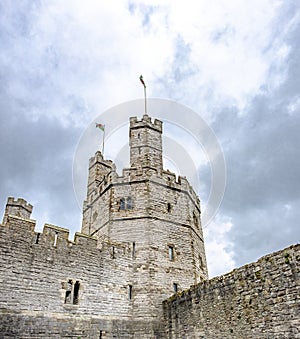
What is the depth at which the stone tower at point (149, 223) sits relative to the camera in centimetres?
1389

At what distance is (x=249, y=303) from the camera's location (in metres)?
9.30

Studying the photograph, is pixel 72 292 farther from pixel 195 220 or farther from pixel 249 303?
pixel 195 220

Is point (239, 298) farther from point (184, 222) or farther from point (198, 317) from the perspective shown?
point (184, 222)

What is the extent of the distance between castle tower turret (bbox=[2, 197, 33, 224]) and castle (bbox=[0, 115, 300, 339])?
0.06m

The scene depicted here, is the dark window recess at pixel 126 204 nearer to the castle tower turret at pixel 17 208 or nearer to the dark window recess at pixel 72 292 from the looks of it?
the dark window recess at pixel 72 292

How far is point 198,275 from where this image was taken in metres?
15.6

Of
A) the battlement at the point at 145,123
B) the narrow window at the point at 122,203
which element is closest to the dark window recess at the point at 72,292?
the narrow window at the point at 122,203

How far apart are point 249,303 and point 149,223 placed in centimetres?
702

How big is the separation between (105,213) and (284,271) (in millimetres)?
10399

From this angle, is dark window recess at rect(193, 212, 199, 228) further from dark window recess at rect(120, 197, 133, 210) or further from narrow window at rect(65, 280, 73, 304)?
narrow window at rect(65, 280, 73, 304)

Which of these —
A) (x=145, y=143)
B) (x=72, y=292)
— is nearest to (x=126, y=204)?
(x=145, y=143)

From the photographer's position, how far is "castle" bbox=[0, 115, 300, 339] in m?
9.17

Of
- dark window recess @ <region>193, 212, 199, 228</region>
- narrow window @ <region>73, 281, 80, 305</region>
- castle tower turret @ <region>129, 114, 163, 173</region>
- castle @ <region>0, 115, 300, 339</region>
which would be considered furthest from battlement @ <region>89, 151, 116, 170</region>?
narrow window @ <region>73, 281, 80, 305</region>

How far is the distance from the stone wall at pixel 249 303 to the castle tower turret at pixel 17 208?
10.6 meters
